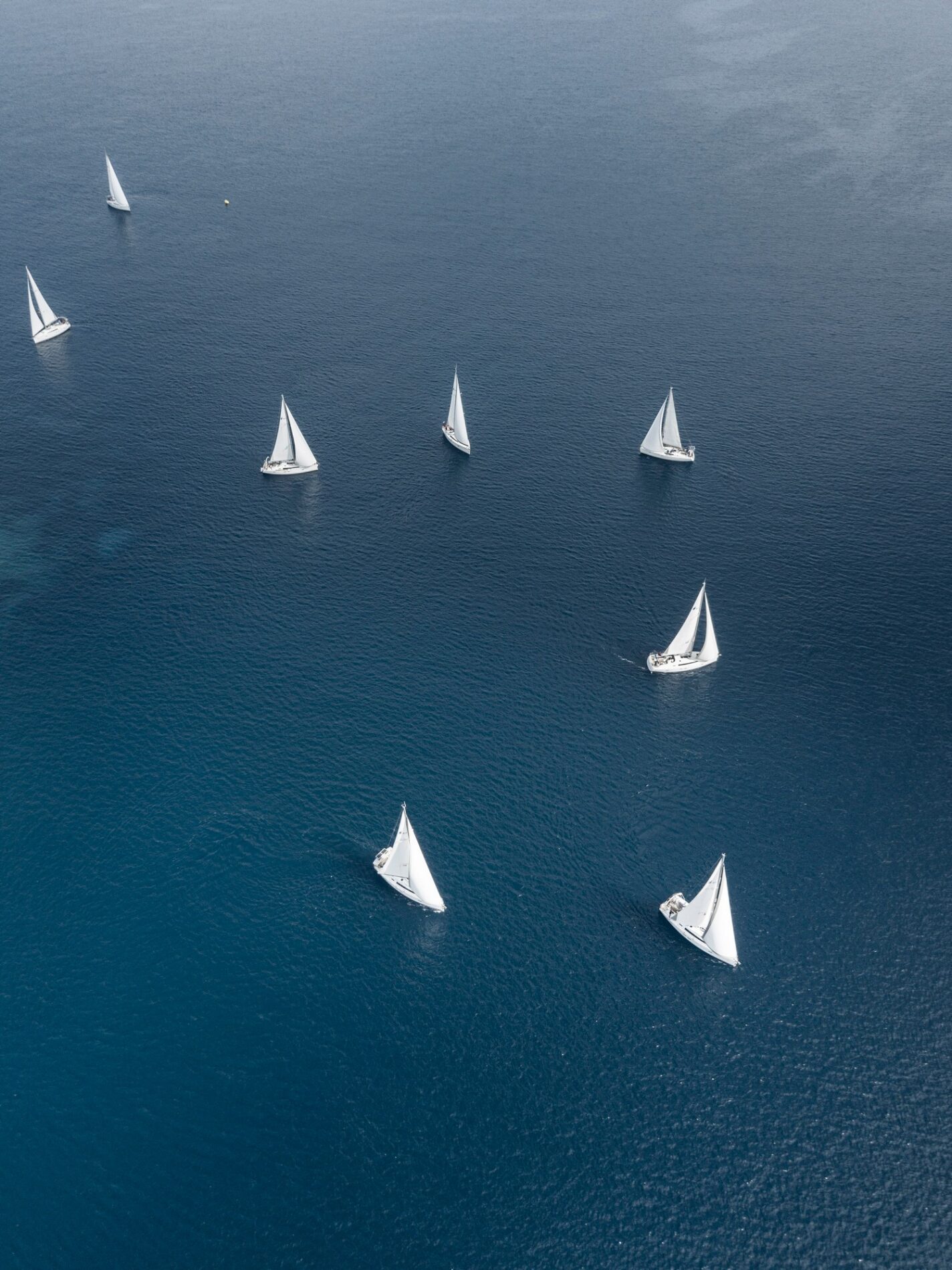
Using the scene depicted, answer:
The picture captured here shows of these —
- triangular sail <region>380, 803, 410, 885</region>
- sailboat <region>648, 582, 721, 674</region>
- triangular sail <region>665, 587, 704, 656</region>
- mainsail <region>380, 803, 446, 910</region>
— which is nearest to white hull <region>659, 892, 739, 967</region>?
mainsail <region>380, 803, 446, 910</region>

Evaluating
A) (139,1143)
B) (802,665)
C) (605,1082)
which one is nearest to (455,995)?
(605,1082)

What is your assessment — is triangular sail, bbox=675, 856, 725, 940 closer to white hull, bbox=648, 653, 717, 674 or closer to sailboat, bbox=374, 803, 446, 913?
sailboat, bbox=374, 803, 446, 913

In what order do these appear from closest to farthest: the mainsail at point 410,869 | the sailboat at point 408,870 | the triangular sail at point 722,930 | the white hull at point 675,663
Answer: the triangular sail at point 722,930, the mainsail at point 410,869, the sailboat at point 408,870, the white hull at point 675,663

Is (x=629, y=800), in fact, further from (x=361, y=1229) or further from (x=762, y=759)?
(x=361, y=1229)

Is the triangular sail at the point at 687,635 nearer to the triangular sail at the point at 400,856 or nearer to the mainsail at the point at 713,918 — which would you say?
the mainsail at the point at 713,918

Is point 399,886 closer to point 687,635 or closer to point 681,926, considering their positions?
point 681,926

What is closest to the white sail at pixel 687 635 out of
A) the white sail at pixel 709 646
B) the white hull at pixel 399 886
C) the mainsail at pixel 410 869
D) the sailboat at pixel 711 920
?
the white sail at pixel 709 646

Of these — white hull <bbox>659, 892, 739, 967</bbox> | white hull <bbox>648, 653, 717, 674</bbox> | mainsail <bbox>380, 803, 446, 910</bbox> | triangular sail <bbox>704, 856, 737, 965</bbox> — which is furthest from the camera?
white hull <bbox>648, 653, 717, 674</bbox>

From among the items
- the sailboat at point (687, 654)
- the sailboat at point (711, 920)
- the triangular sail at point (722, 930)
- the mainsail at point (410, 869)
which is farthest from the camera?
the sailboat at point (687, 654)
